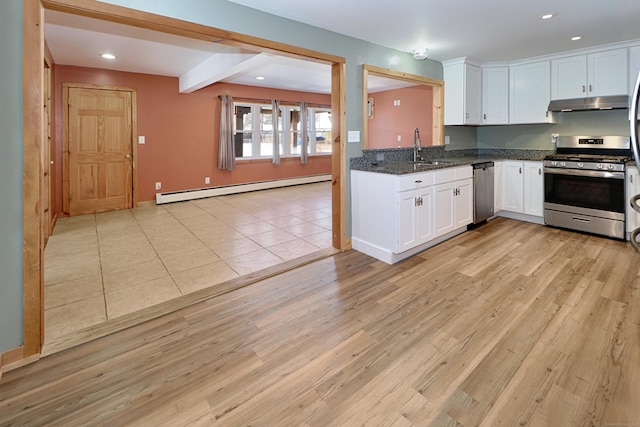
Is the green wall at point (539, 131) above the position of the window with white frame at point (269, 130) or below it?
below

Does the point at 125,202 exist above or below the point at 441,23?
below

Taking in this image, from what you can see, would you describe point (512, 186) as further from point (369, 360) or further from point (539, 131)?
point (369, 360)

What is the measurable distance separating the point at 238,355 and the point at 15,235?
4.60 feet

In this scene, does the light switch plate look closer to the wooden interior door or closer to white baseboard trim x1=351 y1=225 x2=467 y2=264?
white baseboard trim x1=351 y1=225 x2=467 y2=264

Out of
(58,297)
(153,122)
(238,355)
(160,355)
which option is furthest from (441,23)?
(153,122)

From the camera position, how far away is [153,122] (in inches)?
250

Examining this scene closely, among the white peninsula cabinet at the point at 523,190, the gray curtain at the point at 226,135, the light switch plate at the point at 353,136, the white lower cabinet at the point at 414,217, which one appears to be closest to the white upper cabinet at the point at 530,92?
the white peninsula cabinet at the point at 523,190

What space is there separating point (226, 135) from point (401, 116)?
4.15m

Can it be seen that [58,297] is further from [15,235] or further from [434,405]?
[434,405]

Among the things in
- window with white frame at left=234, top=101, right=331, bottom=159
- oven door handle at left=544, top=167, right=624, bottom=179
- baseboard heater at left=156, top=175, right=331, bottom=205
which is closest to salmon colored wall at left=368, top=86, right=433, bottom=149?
window with white frame at left=234, top=101, right=331, bottom=159

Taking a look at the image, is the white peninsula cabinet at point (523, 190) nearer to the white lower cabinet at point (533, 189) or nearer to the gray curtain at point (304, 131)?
the white lower cabinet at point (533, 189)

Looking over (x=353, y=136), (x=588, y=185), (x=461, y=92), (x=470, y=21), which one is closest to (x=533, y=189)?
(x=588, y=185)

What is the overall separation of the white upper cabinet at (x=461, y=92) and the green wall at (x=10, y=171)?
4.62 metres

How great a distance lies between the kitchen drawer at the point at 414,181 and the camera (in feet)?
10.6
